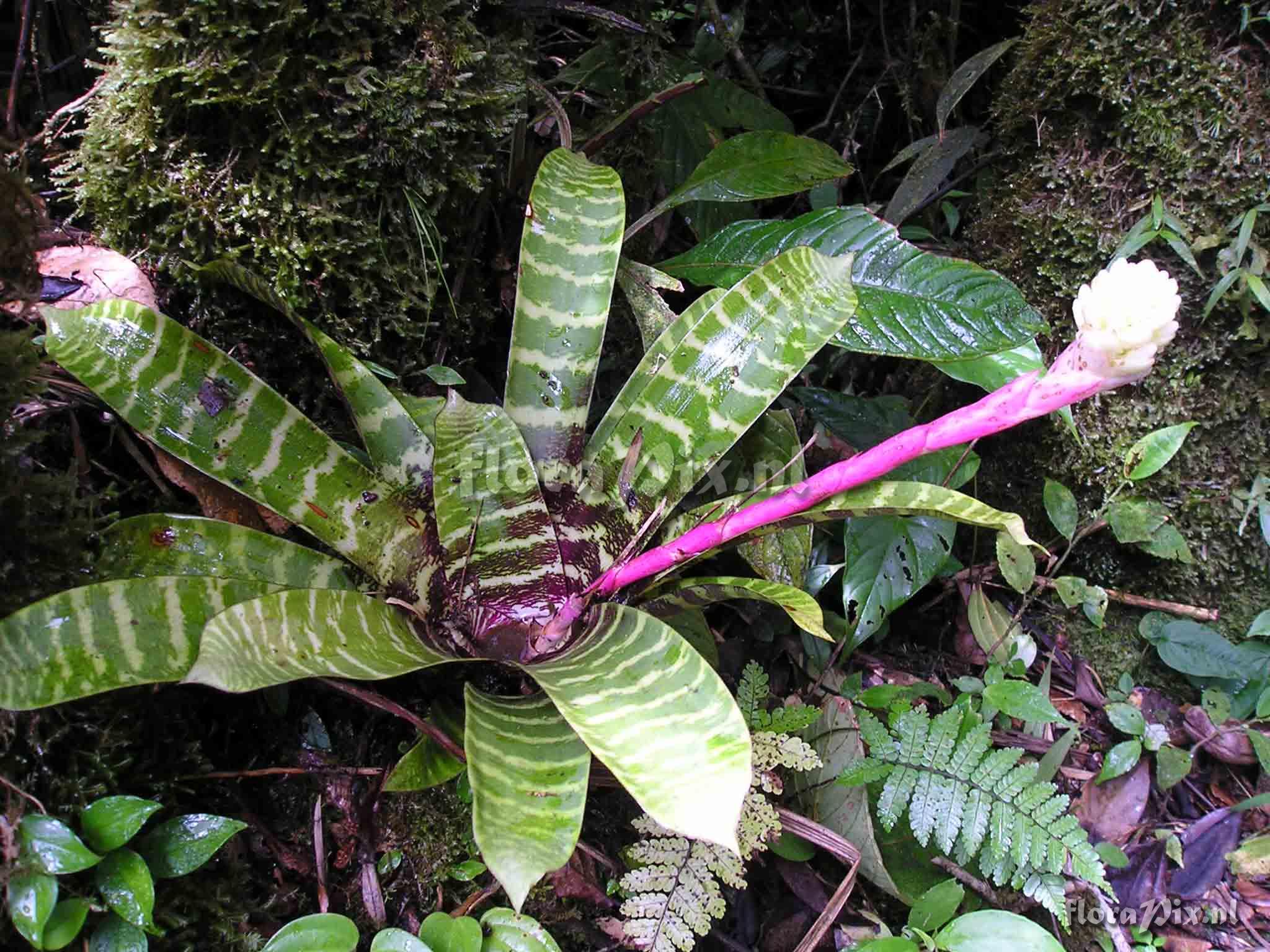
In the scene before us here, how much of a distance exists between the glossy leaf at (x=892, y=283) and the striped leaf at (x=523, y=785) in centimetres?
71

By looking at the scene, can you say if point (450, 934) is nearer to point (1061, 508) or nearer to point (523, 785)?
point (523, 785)

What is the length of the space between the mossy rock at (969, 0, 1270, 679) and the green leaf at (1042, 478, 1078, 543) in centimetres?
7

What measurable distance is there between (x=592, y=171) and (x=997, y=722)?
1.18 metres

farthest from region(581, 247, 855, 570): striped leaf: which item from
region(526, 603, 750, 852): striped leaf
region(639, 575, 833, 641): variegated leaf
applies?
region(526, 603, 750, 852): striped leaf

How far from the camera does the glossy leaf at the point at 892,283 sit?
1229 millimetres

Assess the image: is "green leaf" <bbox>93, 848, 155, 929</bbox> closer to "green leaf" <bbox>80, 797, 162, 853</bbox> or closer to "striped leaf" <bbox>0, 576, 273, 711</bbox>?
"green leaf" <bbox>80, 797, 162, 853</bbox>

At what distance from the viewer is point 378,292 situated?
1.21 m

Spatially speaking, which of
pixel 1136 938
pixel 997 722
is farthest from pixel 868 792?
pixel 1136 938

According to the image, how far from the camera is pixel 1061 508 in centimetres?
150

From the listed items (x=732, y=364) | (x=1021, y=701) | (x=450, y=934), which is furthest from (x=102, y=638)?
(x=1021, y=701)

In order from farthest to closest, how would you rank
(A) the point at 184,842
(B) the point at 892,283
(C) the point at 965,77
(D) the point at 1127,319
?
(C) the point at 965,77, (B) the point at 892,283, (A) the point at 184,842, (D) the point at 1127,319

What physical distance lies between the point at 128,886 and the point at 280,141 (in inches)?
36.1

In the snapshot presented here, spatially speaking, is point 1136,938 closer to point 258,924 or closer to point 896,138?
point 258,924

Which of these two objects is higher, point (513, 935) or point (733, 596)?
point (733, 596)
